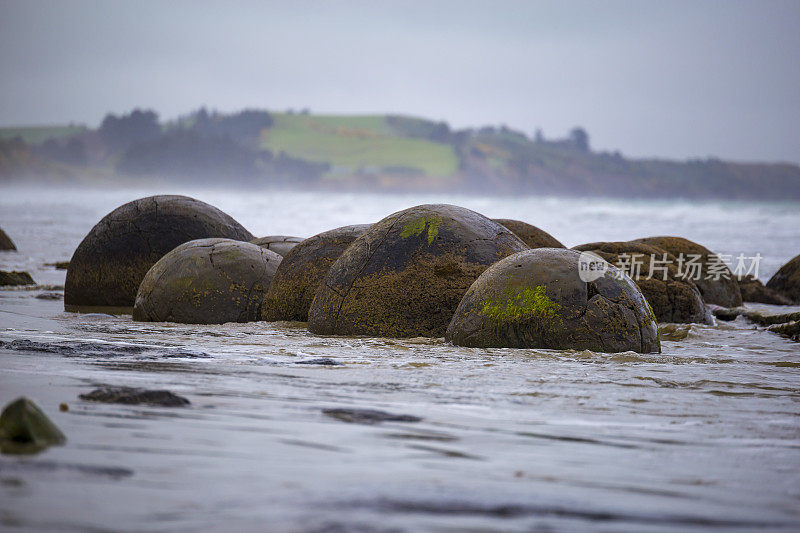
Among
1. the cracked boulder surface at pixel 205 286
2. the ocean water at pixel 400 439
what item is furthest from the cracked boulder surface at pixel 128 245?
the ocean water at pixel 400 439

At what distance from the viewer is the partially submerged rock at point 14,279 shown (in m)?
12.0

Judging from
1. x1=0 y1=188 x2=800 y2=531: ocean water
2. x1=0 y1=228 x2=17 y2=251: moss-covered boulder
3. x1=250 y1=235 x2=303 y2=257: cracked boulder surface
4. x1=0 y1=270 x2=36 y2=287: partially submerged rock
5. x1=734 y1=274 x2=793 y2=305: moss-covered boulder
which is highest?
x1=0 y1=228 x2=17 y2=251: moss-covered boulder

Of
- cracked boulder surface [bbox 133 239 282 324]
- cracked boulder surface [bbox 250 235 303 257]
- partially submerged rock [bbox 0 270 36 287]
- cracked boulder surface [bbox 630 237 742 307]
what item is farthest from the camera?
partially submerged rock [bbox 0 270 36 287]

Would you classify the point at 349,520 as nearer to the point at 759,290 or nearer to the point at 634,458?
the point at 634,458

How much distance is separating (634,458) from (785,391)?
7.57ft

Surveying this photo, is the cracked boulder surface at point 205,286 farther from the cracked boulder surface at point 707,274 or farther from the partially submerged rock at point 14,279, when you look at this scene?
the cracked boulder surface at point 707,274

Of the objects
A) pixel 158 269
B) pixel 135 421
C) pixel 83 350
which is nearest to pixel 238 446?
pixel 135 421

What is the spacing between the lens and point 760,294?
1341cm

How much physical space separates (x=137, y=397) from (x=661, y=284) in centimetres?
694

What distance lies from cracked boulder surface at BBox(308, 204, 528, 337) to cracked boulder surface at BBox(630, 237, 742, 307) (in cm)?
497

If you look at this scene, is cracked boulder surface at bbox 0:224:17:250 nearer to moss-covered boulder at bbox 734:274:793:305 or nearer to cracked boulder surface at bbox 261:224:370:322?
cracked boulder surface at bbox 261:224:370:322

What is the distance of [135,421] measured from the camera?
11.9 ft

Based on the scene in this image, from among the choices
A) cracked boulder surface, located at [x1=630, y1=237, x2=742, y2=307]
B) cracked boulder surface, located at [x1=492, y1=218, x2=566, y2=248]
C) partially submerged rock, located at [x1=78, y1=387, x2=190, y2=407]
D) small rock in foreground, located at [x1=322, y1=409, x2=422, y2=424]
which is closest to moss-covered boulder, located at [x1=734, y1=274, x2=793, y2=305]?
cracked boulder surface, located at [x1=630, y1=237, x2=742, y2=307]

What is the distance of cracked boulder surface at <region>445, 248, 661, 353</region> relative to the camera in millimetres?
6207
